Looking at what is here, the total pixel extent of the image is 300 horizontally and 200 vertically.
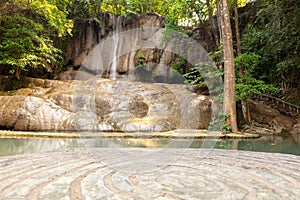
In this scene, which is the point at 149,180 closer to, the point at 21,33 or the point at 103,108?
the point at 103,108

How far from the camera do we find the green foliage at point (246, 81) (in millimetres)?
7371

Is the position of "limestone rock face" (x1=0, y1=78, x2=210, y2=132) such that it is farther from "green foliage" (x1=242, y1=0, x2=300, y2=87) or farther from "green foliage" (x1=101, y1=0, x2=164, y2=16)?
"green foliage" (x1=101, y1=0, x2=164, y2=16)

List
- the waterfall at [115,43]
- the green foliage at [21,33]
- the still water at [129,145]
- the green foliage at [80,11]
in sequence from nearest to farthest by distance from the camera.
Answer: the still water at [129,145] < the green foliage at [21,33] < the green foliage at [80,11] < the waterfall at [115,43]

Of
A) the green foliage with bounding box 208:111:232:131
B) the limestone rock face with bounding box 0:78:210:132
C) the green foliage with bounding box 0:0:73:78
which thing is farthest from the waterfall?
the green foliage with bounding box 208:111:232:131

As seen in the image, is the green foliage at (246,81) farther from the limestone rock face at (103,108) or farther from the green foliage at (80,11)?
the green foliage at (80,11)

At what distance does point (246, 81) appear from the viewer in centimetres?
777

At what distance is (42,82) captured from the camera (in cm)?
953

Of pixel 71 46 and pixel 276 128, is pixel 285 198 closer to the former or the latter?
pixel 276 128

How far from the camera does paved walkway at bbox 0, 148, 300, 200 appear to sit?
4.43ft

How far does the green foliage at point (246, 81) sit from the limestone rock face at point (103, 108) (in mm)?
1143

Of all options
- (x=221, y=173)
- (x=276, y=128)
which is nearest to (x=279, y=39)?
(x=276, y=128)

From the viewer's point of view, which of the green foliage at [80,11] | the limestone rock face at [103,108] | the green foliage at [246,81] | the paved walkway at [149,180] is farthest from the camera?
the green foliage at [80,11]

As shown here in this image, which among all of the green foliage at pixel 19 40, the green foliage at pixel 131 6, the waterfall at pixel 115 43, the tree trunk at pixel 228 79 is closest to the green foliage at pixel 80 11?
the waterfall at pixel 115 43

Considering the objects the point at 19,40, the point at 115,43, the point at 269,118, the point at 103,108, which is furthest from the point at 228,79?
the point at 115,43
